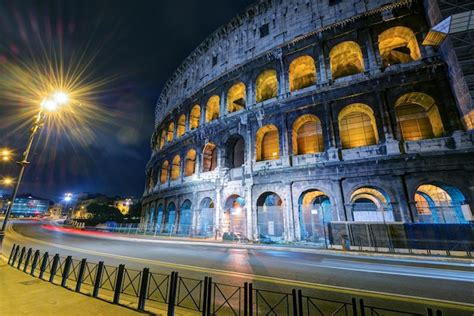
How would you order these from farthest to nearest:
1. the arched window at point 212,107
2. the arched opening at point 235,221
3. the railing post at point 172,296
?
the arched window at point 212,107, the arched opening at point 235,221, the railing post at point 172,296

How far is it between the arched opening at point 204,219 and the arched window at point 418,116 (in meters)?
15.8

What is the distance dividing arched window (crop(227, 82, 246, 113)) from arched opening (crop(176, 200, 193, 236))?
1057cm

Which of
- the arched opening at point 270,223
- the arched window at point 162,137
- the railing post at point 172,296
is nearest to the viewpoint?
the railing post at point 172,296

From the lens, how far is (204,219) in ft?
62.8

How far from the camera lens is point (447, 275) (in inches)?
246

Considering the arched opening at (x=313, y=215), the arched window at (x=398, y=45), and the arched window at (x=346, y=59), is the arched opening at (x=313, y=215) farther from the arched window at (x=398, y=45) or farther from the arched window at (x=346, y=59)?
the arched window at (x=398, y=45)

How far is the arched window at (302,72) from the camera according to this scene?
58.0ft

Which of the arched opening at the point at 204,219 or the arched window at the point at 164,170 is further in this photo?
the arched window at the point at 164,170

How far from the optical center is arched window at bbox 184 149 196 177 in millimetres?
22647

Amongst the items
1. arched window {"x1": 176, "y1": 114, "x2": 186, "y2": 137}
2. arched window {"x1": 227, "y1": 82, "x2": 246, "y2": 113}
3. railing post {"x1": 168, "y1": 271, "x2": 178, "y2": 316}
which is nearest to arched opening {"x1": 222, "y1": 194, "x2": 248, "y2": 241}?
arched window {"x1": 227, "y1": 82, "x2": 246, "y2": 113}

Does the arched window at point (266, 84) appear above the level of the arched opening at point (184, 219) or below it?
above

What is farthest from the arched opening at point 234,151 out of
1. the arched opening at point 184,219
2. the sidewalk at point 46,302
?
the sidewalk at point 46,302

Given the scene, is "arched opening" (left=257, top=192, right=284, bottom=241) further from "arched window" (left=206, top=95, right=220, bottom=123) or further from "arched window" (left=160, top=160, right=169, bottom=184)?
"arched window" (left=160, top=160, right=169, bottom=184)

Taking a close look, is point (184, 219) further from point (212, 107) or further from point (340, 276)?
point (340, 276)
